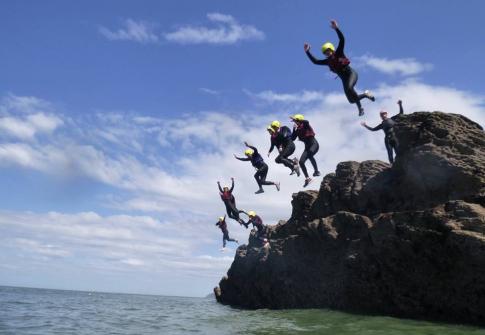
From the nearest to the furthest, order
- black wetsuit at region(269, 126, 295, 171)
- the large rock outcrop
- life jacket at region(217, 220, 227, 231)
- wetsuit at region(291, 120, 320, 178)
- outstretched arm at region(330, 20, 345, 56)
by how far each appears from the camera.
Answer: the large rock outcrop < outstretched arm at region(330, 20, 345, 56) < wetsuit at region(291, 120, 320, 178) < black wetsuit at region(269, 126, 295, 171) < life jacket at region(217, 220, 227, 231)

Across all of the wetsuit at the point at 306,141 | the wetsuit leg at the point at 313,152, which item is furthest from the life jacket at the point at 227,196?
the wetsuit leg at the point at 313,152

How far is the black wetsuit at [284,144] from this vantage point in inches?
773

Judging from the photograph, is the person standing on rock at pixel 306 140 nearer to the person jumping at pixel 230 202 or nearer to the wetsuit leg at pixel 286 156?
the wetsuit leg at pixel 286 156

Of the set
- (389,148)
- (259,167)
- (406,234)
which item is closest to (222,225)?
(259,167)

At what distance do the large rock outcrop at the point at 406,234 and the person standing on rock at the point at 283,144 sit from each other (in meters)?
1.53

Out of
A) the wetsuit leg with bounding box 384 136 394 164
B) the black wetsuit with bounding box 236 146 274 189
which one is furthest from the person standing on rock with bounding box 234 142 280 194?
the wetsuit leg with bounding box 384 136 394 164

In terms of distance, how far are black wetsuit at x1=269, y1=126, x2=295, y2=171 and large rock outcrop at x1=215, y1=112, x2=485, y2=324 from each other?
1.92 meters

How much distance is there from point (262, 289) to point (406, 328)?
1353 cm

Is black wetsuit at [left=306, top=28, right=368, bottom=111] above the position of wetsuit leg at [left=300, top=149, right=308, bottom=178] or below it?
above

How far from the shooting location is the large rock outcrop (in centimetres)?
1105

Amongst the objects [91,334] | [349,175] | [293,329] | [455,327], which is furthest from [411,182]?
[91,334]

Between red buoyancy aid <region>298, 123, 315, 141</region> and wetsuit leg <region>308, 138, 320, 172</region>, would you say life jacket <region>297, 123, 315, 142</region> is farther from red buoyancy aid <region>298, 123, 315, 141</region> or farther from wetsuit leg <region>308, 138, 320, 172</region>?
wetsuit leg <region>308, 138, 320, 172</region>

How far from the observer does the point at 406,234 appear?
40.4 ft

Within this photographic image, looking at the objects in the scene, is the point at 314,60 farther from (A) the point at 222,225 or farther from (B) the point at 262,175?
(A) the point at 222,225
